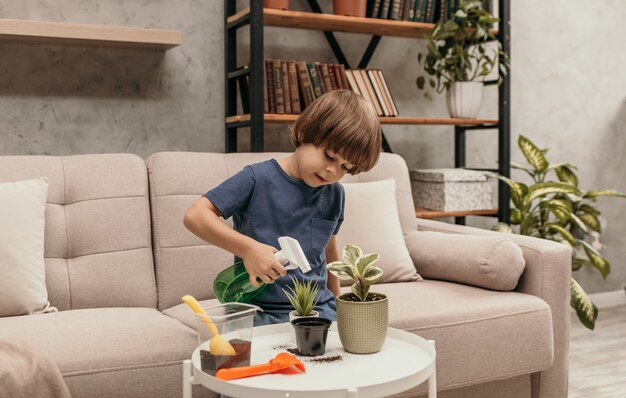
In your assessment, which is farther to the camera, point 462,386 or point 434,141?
point 434,141

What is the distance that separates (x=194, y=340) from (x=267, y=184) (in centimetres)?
43


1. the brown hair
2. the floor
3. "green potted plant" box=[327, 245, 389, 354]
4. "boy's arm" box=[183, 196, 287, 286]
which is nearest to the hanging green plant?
the floor

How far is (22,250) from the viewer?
6.39ft

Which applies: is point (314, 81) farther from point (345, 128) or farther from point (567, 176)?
point (567, 176)

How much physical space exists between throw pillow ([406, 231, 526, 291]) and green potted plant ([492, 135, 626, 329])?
82 cm

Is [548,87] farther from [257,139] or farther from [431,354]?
[431,354]

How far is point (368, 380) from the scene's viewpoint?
119cm

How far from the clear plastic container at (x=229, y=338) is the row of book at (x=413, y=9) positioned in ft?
6.75

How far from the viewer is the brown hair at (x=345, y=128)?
1.50 metres

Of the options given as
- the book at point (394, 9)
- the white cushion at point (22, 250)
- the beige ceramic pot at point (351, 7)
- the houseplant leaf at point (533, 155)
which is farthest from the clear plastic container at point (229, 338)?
the houseplant leaf at point (533, 155)

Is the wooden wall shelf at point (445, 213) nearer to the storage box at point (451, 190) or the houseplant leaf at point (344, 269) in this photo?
the storage box at point (451, 190)

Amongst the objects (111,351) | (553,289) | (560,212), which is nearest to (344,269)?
(111,351)

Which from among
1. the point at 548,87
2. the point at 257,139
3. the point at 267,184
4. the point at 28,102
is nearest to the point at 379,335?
the point at 267,184

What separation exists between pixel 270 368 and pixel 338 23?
2038mm
